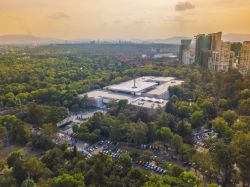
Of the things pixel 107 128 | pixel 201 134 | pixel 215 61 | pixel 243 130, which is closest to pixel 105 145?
pixel 107 128

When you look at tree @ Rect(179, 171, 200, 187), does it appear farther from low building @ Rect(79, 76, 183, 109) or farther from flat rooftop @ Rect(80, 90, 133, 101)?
flat rooftop @ Rect(80, 90, 133, 101)

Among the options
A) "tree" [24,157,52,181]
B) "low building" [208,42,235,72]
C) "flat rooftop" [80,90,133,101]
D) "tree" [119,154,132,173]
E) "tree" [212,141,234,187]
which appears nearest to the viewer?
"tree" [212,141,234,187]

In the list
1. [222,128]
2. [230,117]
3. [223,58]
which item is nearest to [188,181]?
[222,128]

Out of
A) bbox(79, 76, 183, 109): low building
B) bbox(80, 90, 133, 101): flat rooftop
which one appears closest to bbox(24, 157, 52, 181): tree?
bbox(79, 76, 183, 109): low building

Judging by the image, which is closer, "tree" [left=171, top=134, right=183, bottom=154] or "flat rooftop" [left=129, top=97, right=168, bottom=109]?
"tree" [left=171, top=134, right=183, bottom=154]

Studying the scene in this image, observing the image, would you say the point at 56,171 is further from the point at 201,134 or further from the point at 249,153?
the point at 201,134

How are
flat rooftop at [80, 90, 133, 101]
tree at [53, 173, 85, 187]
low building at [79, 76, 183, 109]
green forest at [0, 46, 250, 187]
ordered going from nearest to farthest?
1. tree at [53, 173, 85, 187]
2. green forest at [0, 46, 250, 187]
3. low building at [79, 76, 183, 109]
4. flat rooftop at [80, 90, 133, 101]

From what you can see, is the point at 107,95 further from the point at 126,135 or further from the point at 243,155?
the point at 243,155

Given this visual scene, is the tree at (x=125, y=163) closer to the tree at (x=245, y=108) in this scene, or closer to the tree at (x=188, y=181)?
the tree at (x=188, y=181)

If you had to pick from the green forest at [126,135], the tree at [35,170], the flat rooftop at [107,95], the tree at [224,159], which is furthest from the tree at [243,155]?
the flat rooftop at [107,95]
